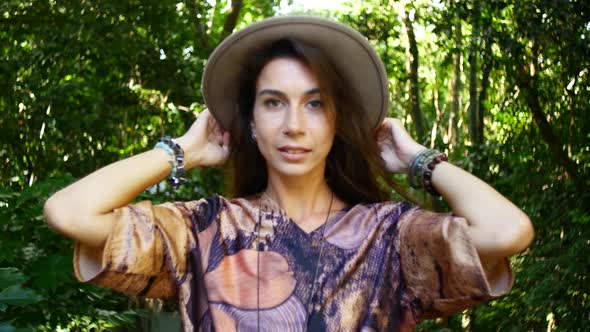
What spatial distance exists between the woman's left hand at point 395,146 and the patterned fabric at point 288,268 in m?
0.14

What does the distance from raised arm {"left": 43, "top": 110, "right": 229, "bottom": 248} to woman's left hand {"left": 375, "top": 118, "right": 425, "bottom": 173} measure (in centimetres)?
53

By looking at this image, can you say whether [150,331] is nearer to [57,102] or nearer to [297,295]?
[57,102]

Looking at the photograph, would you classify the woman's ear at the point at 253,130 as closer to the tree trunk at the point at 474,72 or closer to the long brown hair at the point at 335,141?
the long brown hair at the point at 335,141

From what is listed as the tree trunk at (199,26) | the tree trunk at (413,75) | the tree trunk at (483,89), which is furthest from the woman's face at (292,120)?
the tree trunk at (413,75)

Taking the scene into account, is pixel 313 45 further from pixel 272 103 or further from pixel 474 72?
pixel 474 72

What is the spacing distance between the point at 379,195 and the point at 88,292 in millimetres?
1756

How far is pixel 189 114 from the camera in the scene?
831 cm

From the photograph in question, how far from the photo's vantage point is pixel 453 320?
6.82 meters

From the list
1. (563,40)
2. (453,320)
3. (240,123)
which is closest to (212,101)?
(240,123)

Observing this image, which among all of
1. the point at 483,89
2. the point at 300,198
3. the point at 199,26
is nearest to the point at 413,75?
the point at 483,89

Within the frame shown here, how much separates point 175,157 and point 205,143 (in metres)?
0.16

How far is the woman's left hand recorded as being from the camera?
239cm

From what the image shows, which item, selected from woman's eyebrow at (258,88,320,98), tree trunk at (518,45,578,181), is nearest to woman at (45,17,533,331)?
woman's eyebrow at (258,88,320,98)

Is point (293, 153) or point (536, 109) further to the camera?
point (536, 109)
